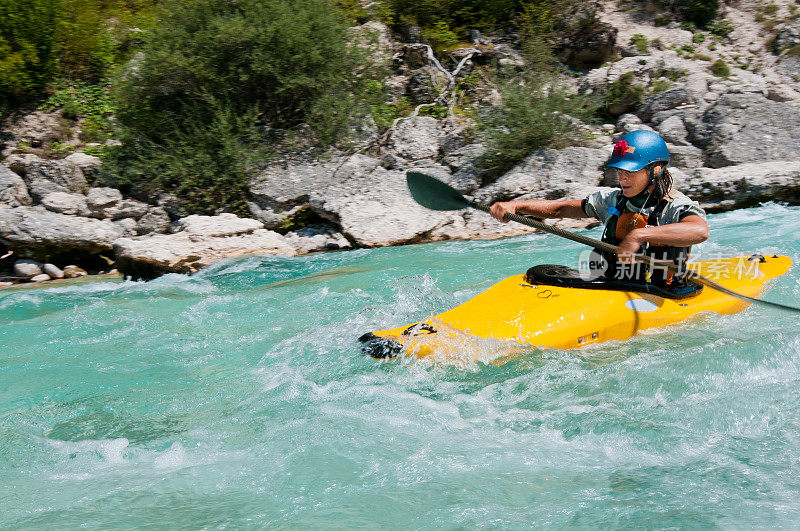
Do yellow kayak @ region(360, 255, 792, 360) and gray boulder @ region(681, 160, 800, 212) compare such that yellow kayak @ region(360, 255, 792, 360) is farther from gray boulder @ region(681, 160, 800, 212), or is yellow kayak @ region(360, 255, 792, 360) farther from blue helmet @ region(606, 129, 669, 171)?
gray boulder @ region(681, 160, 800, 212)

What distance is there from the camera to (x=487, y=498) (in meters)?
2.15

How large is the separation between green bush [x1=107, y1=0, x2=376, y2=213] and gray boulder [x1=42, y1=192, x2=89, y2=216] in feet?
1.88

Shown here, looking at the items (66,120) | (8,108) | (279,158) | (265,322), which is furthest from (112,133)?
(265,322)

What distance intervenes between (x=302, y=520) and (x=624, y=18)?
445 inches

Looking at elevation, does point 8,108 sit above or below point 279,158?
above

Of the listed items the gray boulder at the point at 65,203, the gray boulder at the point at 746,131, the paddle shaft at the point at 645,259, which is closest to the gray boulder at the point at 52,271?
the gray boulder at the point at 65,203

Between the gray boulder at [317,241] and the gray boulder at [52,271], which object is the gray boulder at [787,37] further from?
the gray boulder at [52,271]

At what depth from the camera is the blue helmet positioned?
2963 mm

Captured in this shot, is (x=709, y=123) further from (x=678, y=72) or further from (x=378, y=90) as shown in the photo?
(x=378, y=90)

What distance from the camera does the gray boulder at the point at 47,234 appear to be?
6.30 metres

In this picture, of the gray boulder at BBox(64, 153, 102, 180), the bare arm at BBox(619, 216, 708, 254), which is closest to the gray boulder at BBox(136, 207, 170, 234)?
the gray boulder at BBox(64, 153, 102, 180)

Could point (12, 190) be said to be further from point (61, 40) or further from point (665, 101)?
point (665, 101)

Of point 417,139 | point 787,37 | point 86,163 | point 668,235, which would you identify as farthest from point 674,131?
point 86,163

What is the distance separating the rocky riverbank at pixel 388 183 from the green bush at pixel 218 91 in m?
0.41
